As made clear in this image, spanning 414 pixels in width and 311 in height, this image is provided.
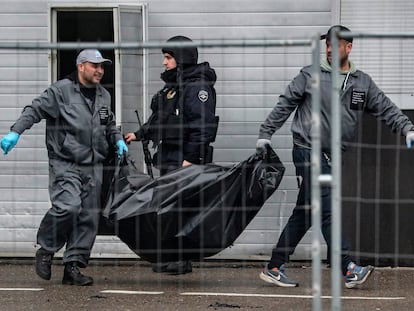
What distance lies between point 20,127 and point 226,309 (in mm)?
2145

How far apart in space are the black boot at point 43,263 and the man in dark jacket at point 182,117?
0.94 meters

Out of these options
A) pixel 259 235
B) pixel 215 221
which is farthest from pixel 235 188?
pixel 259 235

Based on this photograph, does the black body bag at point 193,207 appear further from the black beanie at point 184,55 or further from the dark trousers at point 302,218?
the black beanie at point 184,55

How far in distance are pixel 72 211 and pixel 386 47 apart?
10.8 feet

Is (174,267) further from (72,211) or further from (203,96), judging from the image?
Answer: (203,96)

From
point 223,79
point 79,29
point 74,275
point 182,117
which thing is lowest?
point 74,275

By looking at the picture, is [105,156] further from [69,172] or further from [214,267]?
[214,267]

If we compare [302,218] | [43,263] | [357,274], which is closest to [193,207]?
[302,218]

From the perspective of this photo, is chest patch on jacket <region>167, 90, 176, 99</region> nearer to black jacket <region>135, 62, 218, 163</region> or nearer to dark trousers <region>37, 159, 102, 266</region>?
black jacket <region>135, 62, 218, 163</region>

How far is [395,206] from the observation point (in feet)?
32.9

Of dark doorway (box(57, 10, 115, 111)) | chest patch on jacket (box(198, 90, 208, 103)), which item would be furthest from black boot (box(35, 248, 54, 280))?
dark doorway (box(57, 10, 115, 111))

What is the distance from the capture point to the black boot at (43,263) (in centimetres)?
898

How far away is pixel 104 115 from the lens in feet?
29.3

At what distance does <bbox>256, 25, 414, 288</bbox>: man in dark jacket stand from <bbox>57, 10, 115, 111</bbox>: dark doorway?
7.36ft
